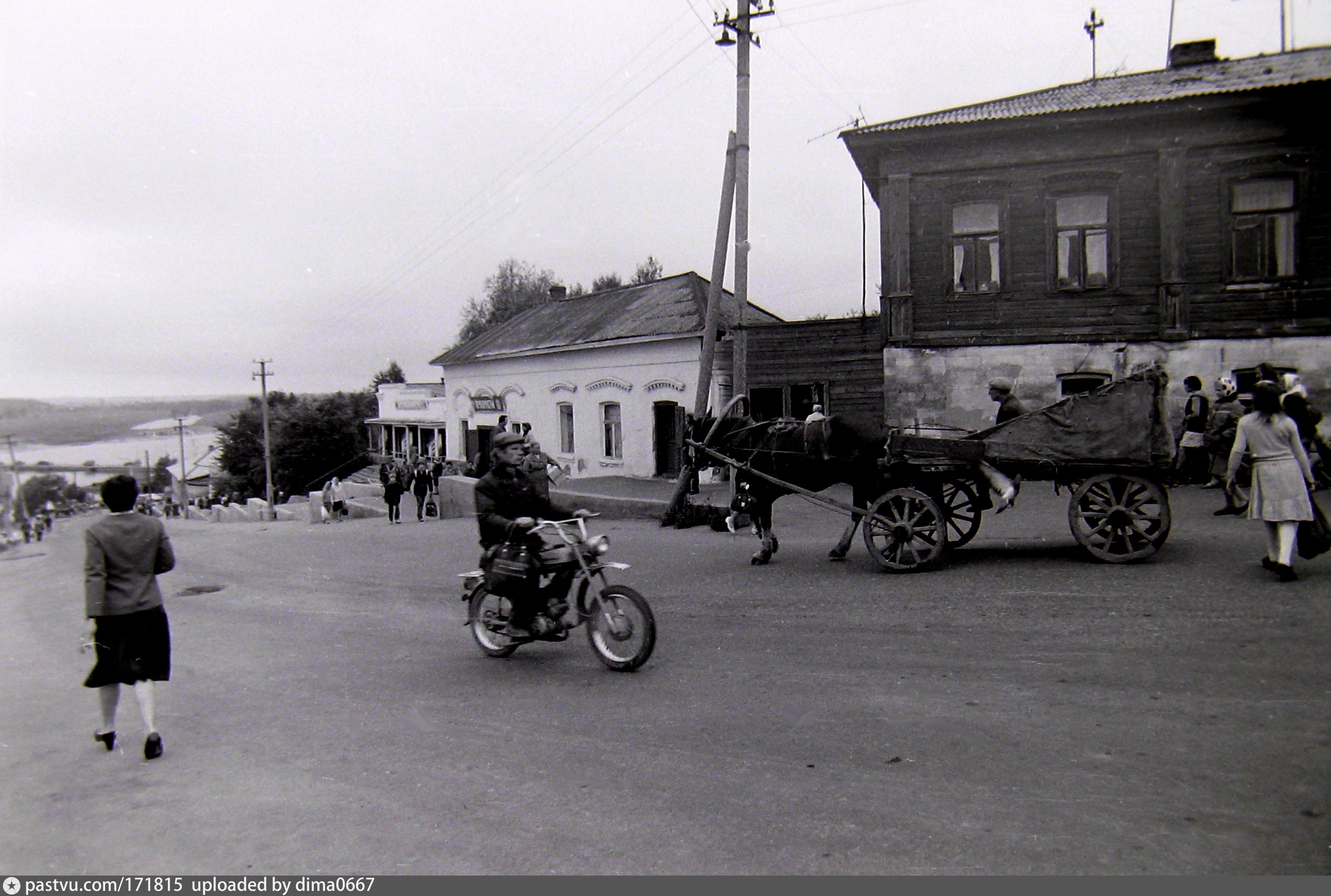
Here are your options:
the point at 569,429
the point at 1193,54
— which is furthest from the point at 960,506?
the point at 569,429

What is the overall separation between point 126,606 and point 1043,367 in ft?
52.4

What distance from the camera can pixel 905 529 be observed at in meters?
8.45

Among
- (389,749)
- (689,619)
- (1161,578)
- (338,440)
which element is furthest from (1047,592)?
(338,440)

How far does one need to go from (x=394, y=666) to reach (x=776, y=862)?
161 inches

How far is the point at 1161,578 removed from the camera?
748cm

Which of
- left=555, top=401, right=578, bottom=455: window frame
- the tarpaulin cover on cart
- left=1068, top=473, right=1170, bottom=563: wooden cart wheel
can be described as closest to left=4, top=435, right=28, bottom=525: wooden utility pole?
the tarpaulin cover on cart

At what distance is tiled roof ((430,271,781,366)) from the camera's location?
24.1 metres

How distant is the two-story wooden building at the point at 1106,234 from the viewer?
15141mm

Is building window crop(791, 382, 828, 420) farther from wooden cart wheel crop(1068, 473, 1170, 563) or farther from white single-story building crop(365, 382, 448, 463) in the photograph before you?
white single-story building crop(365, 382, 448, 463)

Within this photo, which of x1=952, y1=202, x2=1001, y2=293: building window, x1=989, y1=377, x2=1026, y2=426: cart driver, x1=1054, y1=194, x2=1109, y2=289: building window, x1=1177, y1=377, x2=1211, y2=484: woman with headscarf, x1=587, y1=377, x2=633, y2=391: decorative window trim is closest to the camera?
x1=989, y1=377, x2=1026, y2=426: cart driver

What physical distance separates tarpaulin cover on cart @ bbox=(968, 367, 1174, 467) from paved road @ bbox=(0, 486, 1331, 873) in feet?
3.41

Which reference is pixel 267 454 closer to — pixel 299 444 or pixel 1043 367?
pixel 299 444

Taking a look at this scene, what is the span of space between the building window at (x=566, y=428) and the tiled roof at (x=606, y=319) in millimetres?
1770

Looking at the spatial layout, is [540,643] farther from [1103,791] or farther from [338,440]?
[338,440]
